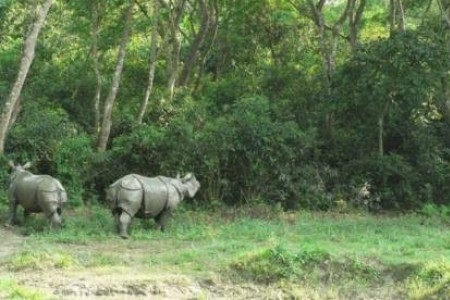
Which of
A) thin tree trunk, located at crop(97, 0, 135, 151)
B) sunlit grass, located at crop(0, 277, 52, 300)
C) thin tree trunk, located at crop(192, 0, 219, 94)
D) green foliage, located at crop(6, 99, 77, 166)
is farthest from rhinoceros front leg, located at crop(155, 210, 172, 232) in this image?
thin tree trunk, located at crop(192, 0, 219, 94)

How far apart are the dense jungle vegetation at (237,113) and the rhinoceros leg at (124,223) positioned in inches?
143

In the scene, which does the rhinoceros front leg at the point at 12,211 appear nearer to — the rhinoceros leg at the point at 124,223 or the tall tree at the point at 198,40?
the rhinoceros leg at the point at 124,223

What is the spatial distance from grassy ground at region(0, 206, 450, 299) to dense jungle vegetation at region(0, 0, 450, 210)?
3.74m

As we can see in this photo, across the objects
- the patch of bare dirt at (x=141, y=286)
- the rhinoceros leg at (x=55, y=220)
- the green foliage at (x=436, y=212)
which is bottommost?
the patch of bare dirt at (x=141, y=286)

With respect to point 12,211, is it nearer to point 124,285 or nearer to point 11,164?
point 11,164

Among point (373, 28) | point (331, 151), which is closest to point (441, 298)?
point (331, 151)

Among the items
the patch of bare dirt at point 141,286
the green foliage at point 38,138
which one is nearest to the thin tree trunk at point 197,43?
the green foliage at point 38,138

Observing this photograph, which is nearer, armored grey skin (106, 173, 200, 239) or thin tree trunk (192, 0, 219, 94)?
armored grey skin (106, 173, 200, 239)

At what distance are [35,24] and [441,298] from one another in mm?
9123

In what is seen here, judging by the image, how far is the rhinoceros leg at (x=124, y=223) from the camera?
12406mm

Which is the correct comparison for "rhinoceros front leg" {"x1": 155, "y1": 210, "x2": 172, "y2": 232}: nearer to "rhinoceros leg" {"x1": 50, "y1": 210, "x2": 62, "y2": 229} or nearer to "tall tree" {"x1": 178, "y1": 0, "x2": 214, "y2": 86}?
"rhinoceros leg" {"x1": 50, "y1": 210, "x2": 62, "y2": 229}

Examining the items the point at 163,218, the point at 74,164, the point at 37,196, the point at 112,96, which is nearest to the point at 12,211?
the point at 37,196

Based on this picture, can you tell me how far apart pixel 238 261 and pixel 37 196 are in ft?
14.6

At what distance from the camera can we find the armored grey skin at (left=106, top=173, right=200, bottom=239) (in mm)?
12508
